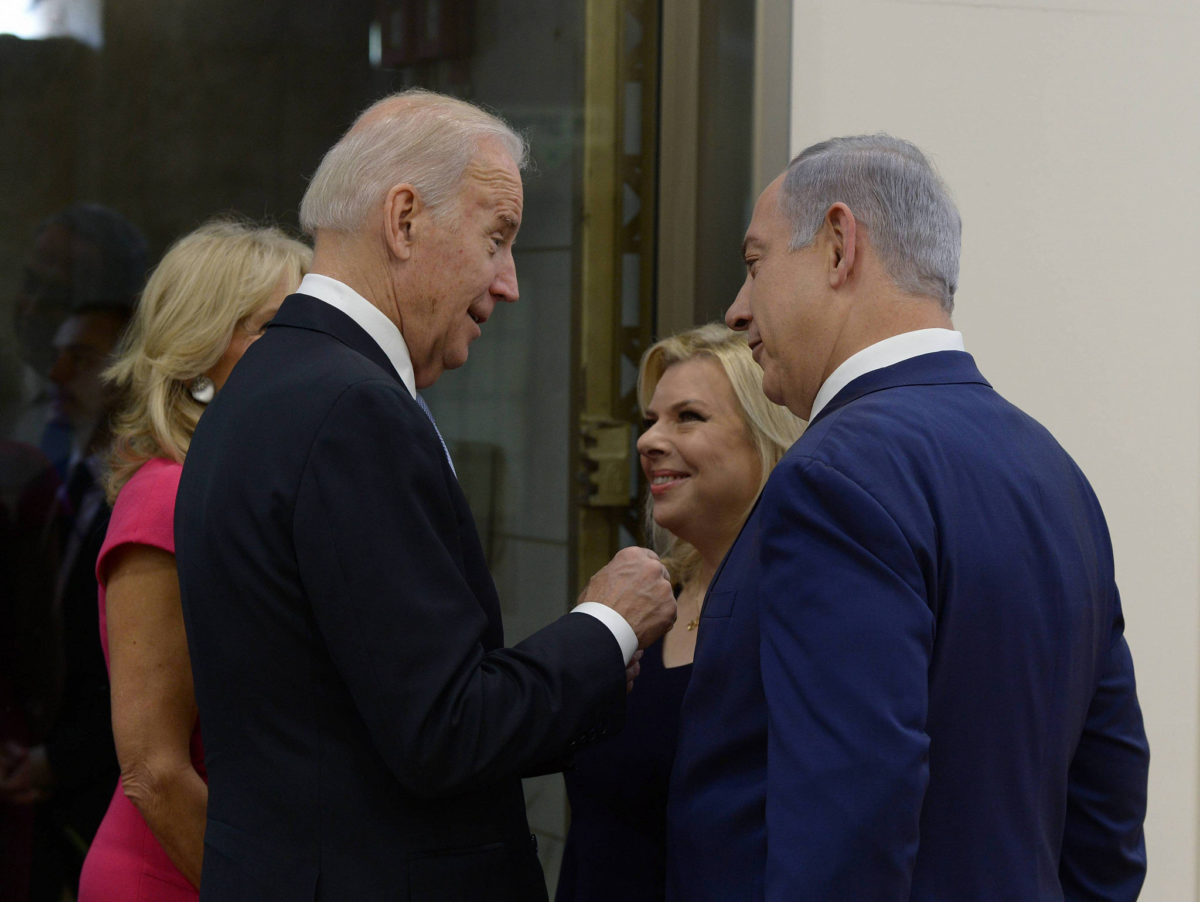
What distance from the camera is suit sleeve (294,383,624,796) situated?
1324 millimetres

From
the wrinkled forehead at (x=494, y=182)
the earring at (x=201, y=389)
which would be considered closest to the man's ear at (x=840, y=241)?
the wrinkled forehead at (x=494, y=182)

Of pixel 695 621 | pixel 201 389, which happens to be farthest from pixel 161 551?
pixel 695 621

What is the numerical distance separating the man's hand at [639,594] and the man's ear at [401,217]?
1.66 feet

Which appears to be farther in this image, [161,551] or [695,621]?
[695,621]

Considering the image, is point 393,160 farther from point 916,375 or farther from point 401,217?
point 916,375

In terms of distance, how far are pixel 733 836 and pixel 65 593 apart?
216cm

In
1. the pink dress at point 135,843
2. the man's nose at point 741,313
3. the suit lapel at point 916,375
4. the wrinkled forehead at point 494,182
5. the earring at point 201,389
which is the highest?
the wrinkled forehead at point 494,182

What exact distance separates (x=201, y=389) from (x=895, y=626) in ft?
4.42

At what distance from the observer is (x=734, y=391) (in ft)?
8.45

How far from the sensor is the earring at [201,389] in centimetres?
206

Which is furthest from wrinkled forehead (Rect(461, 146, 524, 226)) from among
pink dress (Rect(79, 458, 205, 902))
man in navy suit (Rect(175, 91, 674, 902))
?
pink dress (Rect(79, 458, 205, 902))

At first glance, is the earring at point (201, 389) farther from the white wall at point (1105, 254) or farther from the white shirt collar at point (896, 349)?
the white wall at point (1105, 254)

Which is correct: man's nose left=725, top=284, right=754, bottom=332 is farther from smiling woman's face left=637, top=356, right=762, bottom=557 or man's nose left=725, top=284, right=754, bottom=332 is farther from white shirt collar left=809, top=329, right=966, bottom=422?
smiling woman's face left=637, top=356, right=762, bottom=557

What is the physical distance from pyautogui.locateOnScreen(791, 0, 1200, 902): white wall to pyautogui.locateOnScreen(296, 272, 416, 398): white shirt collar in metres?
1.90
